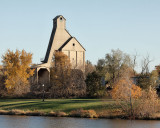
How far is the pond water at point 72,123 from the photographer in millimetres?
27219

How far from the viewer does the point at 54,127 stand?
27.0 m

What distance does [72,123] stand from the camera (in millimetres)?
28688

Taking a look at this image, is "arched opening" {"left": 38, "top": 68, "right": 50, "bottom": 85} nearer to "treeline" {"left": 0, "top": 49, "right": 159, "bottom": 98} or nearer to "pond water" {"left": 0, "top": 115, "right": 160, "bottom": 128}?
"treeline" {"left": 0, "top": 49, "right": 159, "bottom": 98}

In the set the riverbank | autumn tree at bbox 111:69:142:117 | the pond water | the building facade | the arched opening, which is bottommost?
the pond water

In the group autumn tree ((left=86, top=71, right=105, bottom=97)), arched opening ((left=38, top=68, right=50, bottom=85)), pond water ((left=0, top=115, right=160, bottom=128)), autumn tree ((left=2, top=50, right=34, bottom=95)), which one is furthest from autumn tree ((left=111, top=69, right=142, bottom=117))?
arched opening ((left=38, top=68, right=50, bottom=85))

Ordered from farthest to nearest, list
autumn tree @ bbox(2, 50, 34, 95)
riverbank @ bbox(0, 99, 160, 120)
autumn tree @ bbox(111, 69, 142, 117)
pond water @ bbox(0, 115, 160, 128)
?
autumn tree @ bbox(2, 50, 34, 95)
riverbank @ bbox(0, 99, 160, 120)
autumn tree @ bbox(111, 69, 142, 117)
pond water @ bbox(0, 115, 160, 128)

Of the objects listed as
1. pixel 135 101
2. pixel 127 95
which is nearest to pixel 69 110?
pixel 127 95

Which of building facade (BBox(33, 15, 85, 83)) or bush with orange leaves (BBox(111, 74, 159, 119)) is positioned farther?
building facade (BBox(33, 15, 85, 83))

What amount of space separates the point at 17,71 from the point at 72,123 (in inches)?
1124

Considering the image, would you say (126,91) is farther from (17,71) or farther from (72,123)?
(17,71)

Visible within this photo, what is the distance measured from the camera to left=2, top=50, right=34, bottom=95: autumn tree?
54.8 metres

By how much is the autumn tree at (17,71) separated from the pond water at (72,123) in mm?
23961

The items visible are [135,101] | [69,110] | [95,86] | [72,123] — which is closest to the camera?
[72,123]

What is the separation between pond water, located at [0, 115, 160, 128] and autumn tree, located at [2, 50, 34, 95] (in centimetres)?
2396
